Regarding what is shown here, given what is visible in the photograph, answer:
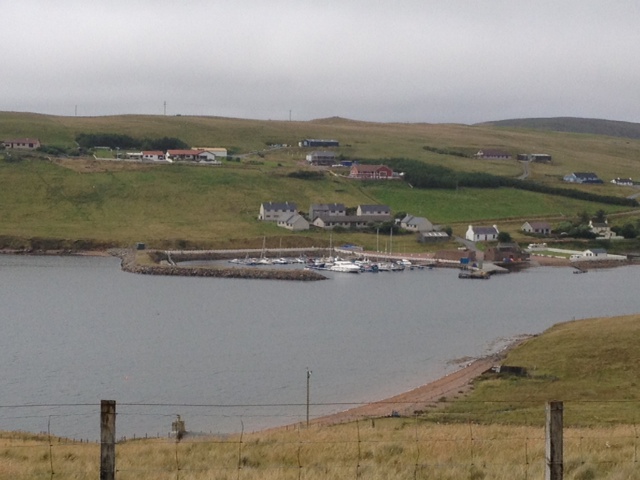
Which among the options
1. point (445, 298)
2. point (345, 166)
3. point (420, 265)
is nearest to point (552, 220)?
point (420, 265)

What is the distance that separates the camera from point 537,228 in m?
82.1

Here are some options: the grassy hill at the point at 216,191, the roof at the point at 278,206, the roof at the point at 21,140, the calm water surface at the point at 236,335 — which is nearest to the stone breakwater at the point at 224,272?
the calm water surface at the point at 236,335

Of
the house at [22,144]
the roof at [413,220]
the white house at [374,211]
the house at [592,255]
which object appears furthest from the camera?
the house at [22,144]

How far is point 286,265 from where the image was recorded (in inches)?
2689

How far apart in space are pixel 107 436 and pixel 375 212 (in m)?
76.5

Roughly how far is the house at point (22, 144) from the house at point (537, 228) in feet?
183

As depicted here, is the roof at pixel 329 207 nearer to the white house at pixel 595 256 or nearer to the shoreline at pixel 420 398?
the white house at pixel 595 256

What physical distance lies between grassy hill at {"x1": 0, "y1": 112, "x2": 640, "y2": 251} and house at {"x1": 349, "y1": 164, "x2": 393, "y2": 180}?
8.45 ft

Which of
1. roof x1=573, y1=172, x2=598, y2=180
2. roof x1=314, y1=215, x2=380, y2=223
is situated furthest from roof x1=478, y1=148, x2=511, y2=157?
roof x1=314, y1=215, x2=380, y2=223

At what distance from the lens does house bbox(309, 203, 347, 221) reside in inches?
3236

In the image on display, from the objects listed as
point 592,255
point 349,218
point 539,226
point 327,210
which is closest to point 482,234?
point 539,226

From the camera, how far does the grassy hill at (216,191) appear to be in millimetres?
77188

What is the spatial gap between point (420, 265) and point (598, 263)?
15.2 m

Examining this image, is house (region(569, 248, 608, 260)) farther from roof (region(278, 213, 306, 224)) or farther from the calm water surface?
roof (region(278, 213, 306, 224))
